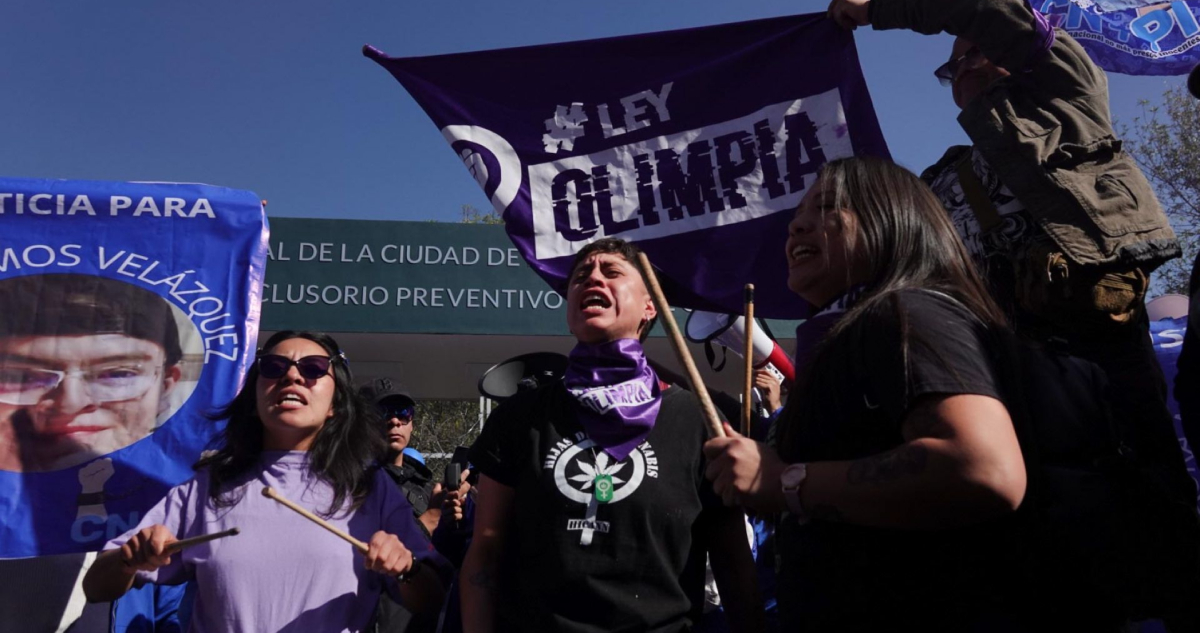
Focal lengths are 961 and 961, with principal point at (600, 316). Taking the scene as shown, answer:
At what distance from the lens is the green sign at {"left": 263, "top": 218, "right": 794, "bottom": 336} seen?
1098cm

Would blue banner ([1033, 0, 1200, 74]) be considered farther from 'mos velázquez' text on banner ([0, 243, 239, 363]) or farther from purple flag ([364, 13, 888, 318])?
'mos velázquez' text on banner ([0, 243, 239, 363])

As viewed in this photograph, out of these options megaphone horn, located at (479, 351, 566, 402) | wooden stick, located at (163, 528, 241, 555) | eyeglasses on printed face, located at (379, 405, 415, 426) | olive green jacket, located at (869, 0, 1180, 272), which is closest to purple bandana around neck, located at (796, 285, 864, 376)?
olive green jacket, located at (869, 0, 1180, 272)

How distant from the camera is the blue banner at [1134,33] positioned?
5.04 meters

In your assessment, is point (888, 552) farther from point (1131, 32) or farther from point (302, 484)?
point (1131, 32)

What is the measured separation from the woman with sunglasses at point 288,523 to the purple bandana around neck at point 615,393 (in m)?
0.72

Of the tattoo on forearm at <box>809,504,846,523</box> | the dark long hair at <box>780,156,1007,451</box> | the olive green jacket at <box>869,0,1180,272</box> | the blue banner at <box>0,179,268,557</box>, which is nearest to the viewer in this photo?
the tattoo on forearm at <box>809,504,846,523</box>

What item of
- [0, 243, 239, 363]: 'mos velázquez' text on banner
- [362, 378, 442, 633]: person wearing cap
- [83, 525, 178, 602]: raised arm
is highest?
[0, 243, 239, 363]: 'mos velázquez' text on banner

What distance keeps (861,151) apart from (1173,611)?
7.10ft

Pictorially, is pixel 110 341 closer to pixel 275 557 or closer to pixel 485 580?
pixel 275 557

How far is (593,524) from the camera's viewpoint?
245 cm

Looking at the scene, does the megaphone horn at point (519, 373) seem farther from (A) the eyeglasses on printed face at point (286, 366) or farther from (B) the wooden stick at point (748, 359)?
(B) the wooden stick at point (748, 359)

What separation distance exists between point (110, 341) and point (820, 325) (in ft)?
9.18

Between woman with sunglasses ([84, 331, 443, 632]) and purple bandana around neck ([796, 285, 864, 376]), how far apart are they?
4.81 feet

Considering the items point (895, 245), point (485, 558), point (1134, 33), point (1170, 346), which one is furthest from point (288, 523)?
point (1134, 33)
